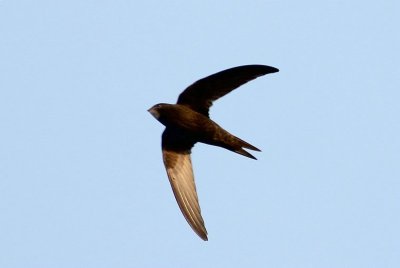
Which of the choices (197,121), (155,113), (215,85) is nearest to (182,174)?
(197,121)

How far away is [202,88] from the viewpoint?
12.5m

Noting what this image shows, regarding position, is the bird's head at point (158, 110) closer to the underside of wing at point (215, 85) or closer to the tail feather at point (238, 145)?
the underside of wing at point (215, 85)

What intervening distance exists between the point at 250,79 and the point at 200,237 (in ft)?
6.53

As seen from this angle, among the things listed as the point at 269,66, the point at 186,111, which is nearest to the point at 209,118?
the point at 186,111

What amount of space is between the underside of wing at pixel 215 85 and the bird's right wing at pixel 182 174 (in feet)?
1.64

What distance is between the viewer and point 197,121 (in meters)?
12.4

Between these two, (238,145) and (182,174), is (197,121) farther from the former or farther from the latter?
(182,174)

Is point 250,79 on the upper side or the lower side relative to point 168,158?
upper

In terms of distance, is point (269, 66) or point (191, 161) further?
point (191, 161)

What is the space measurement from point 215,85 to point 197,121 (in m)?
0.50

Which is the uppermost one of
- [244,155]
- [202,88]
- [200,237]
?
[202,88]

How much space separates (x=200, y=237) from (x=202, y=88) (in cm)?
187

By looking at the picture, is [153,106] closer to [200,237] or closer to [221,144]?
[221,144]

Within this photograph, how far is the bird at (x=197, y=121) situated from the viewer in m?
12.2
